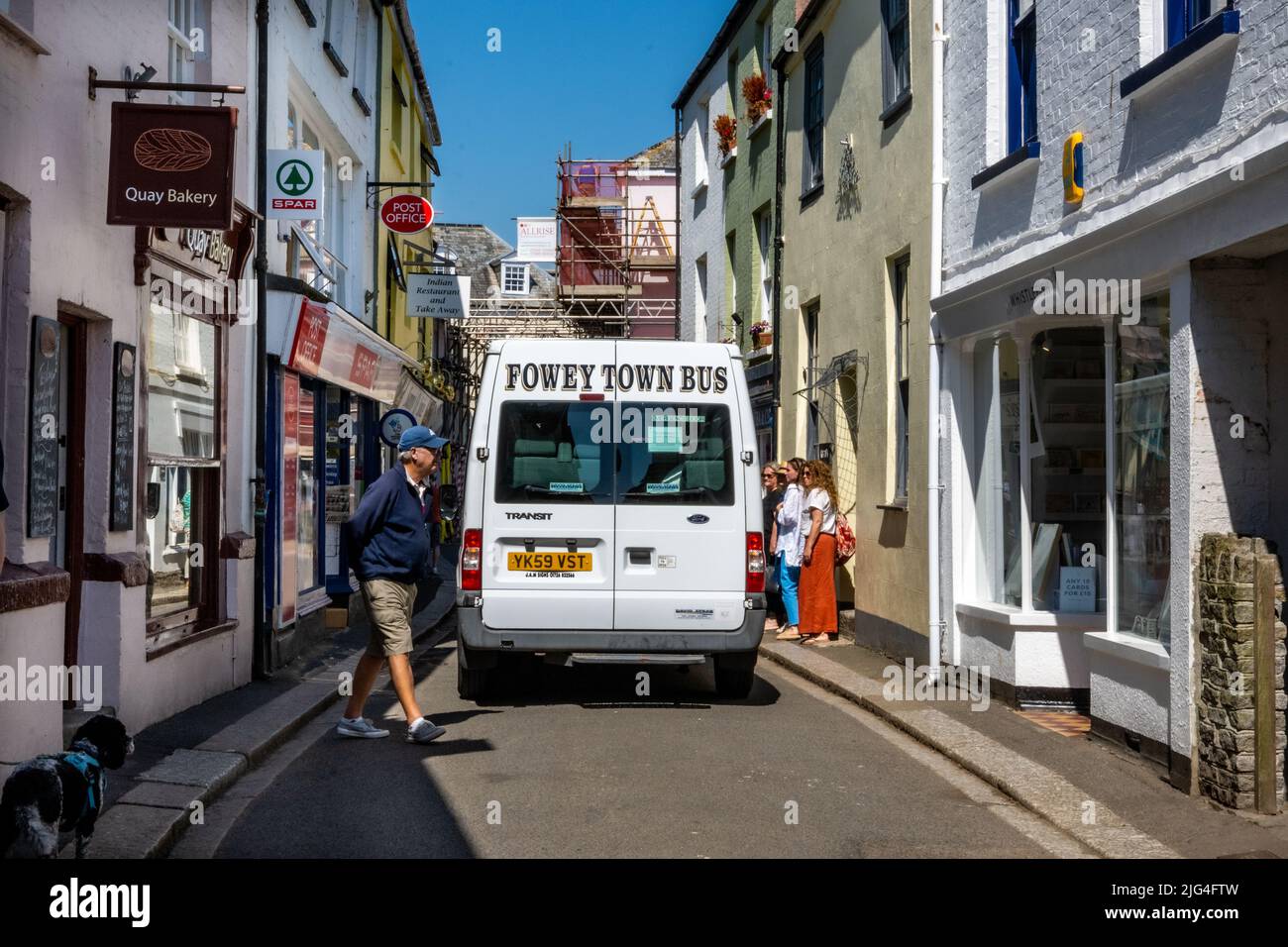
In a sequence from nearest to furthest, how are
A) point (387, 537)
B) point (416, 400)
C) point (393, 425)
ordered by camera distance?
point (387, 537)
point (393, 425)
point (416, 400)

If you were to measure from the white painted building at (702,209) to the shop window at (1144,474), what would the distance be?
47.9ft

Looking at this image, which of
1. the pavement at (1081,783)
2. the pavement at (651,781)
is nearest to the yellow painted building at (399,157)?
the pavement at (651,781)

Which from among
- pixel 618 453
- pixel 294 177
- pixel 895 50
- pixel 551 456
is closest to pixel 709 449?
pixel 618 453

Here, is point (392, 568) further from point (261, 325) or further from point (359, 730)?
point (261, 325)

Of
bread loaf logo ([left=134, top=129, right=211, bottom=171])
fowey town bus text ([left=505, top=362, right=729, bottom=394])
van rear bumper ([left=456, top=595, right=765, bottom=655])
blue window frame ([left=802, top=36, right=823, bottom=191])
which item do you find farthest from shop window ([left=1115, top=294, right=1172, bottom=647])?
blue window frame ([left=802, top=36, right=823, bottom=191])

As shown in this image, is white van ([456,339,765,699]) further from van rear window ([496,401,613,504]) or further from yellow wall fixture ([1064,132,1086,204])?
yellow wall fixture ([1064,132,1086,204])

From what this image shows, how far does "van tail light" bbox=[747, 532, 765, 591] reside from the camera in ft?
33.4

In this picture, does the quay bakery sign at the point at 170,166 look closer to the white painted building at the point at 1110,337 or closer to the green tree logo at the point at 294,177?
the green tree logo at the point at 294,177

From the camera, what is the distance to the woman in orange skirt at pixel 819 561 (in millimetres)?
13977

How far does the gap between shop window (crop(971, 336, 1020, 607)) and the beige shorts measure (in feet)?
15.6

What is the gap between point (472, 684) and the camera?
35.0 ft

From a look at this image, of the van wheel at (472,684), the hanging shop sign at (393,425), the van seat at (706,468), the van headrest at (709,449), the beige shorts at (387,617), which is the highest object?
the hanging shop sign at (393,425)

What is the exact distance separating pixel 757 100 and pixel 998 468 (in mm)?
10728
